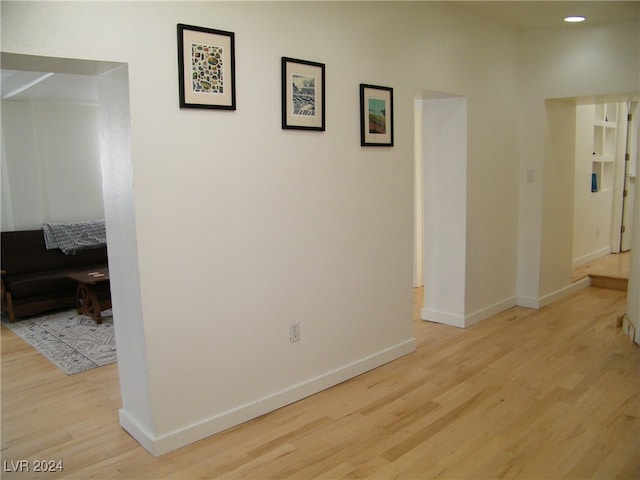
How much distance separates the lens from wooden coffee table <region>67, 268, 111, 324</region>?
475 centimetres

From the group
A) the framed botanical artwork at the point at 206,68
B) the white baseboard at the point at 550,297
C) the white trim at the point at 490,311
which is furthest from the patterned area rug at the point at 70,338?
the white baseboard at the point at 550,297

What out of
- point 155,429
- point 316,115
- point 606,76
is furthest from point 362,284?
point 606,76

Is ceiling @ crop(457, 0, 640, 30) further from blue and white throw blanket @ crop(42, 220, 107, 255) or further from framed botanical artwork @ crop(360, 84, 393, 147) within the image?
blue and white throw blanket @ crop(42, 220, 107, 255)

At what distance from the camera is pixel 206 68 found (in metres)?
2.44

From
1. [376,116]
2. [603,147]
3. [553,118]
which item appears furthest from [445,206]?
[603,147]

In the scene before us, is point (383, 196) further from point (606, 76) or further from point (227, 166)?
point (606, 76)

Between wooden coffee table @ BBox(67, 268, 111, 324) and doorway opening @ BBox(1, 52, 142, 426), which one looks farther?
wooden coffee table @ BBox(67, 268, 111, 324)

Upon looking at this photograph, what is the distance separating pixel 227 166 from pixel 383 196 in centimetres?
124

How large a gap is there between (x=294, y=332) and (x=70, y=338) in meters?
2.45

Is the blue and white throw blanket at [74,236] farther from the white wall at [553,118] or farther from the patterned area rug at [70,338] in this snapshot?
the white wall at [553,118]

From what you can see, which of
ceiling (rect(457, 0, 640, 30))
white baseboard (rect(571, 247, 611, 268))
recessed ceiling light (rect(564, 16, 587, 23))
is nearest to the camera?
ceiling (rect(457, 0, 640, 30))

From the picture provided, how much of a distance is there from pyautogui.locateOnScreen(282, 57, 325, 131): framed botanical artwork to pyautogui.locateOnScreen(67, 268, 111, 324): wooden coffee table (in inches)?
114

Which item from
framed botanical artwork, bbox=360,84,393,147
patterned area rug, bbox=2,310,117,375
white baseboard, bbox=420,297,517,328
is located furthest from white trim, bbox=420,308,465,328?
patterned area rug, bbox=2,310,117,375

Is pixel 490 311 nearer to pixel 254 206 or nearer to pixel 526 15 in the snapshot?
pixel 526 15
